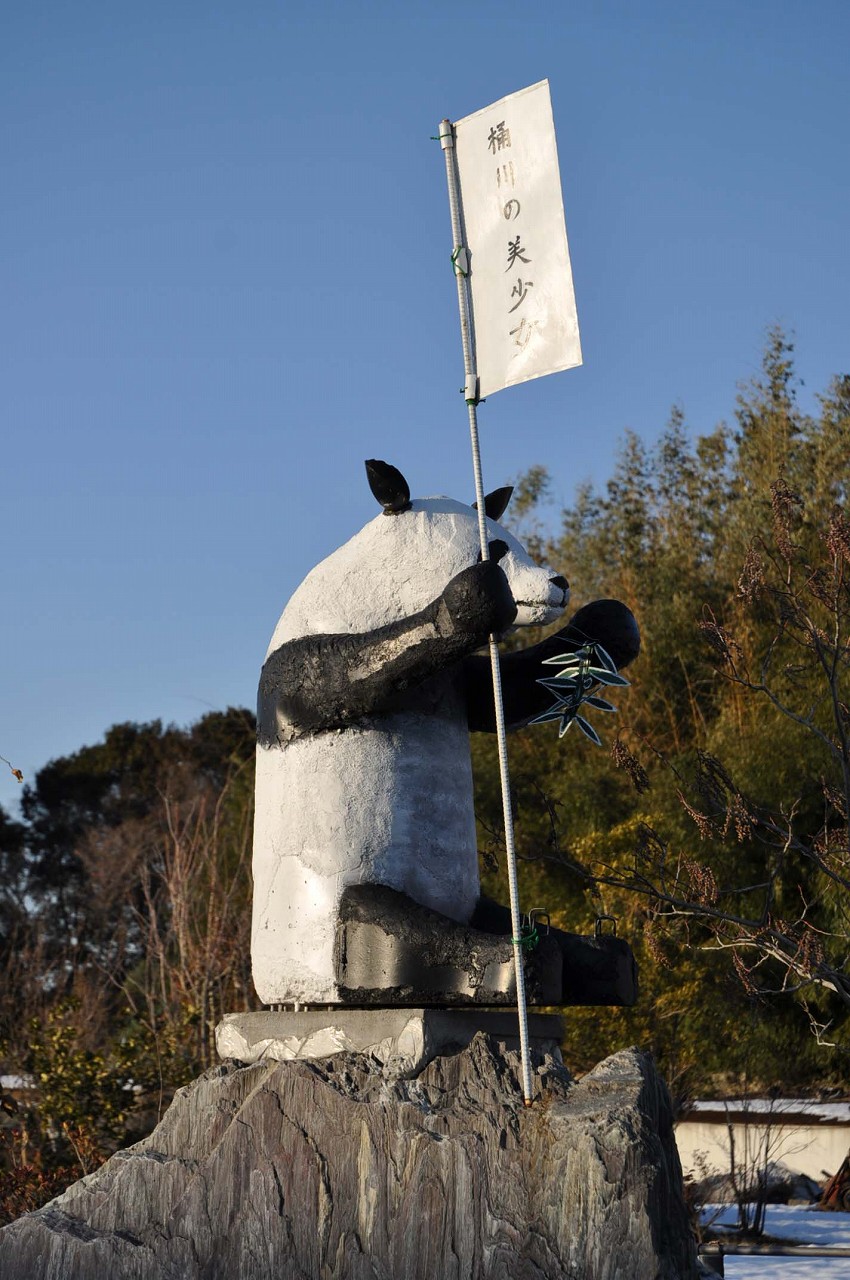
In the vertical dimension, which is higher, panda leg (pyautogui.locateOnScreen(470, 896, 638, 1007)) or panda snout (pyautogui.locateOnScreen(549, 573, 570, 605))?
panda snout (pyautogui.locateOnScreen(549, 573, 570, 605))

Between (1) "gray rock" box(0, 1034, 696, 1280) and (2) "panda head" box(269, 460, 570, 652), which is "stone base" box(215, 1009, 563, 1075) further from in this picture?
(2) "panda head" box(269, 460, 570, 652)

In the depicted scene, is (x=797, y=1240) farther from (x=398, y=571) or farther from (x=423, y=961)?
(x=398, y=571)

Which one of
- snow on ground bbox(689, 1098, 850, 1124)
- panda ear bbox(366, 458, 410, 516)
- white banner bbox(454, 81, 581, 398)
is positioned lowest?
snow on ground bbox(689, 1098, 850, 1124)

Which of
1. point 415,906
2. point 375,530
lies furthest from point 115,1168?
point 375,530

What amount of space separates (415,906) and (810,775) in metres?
7.27

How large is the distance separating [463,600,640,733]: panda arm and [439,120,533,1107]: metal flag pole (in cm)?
39

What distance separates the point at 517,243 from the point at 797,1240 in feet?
22.0

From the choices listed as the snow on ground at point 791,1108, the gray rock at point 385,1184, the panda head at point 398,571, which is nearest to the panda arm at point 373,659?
the panda head at point 398,571

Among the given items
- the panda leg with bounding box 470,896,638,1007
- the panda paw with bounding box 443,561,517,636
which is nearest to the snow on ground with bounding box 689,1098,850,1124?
the panda leg with bounding box 470,896,638,1007

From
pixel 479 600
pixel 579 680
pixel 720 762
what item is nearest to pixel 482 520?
pixel 479 600

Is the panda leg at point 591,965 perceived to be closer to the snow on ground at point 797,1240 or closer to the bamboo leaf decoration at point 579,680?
the bamboo leaf decoration at point 579,680

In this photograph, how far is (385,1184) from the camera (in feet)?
9.17

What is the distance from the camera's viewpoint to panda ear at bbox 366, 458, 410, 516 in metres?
3.44

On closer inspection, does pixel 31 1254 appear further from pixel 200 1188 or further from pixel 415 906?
pixel 415 906
